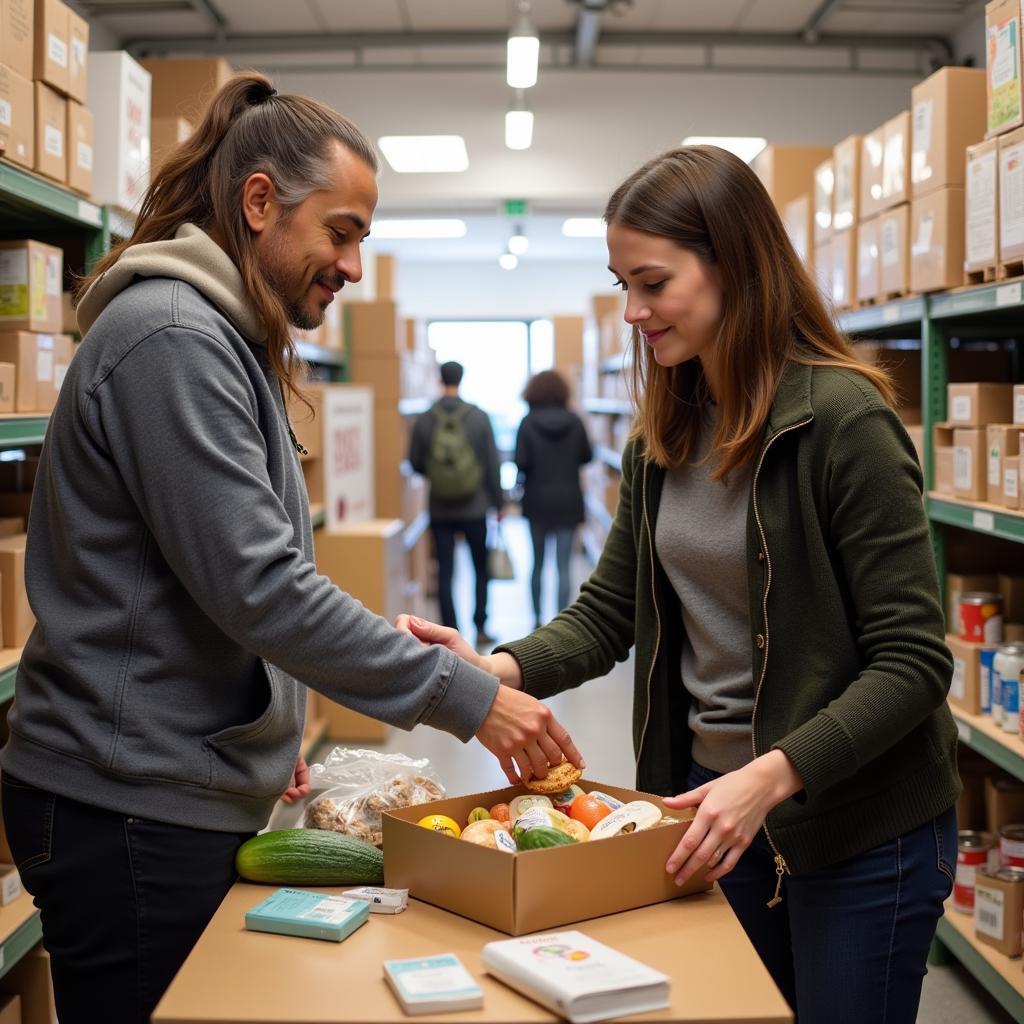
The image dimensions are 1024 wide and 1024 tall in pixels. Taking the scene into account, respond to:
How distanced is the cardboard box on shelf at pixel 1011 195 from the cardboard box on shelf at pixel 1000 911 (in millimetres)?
1627

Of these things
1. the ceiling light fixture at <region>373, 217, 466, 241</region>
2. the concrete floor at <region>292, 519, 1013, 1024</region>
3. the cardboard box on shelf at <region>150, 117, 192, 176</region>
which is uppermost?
the ceiling light fixture at <region>373, 217, 466, 241</region>

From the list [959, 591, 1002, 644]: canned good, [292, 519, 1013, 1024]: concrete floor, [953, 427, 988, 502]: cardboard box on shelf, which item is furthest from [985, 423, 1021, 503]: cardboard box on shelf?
[292, 519, 1013, 1024]: concrete floor

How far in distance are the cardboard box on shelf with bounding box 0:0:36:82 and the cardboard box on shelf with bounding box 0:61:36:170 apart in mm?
33

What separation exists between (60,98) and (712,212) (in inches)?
74.9

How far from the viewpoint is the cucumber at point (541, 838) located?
1406 millimetres

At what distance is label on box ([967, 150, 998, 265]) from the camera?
290cm

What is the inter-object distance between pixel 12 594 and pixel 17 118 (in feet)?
3.52

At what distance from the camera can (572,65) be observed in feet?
27.7

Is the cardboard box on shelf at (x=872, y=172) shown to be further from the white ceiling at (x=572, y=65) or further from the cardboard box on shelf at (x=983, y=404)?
the white ceiling at (x=572, y=65)

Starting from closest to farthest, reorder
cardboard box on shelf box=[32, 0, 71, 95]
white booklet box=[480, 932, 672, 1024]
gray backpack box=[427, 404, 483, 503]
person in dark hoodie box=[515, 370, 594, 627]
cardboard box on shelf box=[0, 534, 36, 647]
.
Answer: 1. white booklet box=[480, 932, 672, 1024]
2. cardboard box on shelf box=[0, 534, 36, 647]
3. cardboard box on shelf box=[32, 0, 71, 95]
4. gray backpack box=[427, 404, 483, 503]
5. person in dark hoodie box=[515, 370, 594, 627]

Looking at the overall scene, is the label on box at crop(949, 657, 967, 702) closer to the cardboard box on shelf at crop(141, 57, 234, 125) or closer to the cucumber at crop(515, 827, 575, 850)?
the cucumber at crop(515, 827, 575, 850)

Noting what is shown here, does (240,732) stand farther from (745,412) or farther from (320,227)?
(745,412)

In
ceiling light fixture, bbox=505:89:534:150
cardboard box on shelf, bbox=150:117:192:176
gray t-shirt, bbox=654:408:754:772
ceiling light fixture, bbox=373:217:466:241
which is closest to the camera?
gray t-shirt, bbox=654:408:754:772

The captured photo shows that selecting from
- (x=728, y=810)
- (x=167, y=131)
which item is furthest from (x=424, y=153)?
(x=728, y=810)
